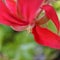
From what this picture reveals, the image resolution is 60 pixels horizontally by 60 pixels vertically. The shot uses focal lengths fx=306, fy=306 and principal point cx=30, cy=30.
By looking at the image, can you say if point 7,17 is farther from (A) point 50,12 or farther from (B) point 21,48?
(B) point 21,48

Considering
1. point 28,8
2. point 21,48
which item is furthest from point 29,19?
point 21,48

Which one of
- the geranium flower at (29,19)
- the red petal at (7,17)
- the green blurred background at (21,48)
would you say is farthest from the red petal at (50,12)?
the green blurred background at (21,48)

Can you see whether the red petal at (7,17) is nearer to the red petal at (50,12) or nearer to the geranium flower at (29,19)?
the geranium flower at (29,19)

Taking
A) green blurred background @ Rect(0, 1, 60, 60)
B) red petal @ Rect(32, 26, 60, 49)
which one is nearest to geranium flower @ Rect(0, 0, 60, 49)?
red petal @ Rect(32, 26, 60, 49)

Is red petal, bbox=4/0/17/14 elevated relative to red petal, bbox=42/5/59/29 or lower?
lower

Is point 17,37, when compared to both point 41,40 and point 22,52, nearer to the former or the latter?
point 22,52

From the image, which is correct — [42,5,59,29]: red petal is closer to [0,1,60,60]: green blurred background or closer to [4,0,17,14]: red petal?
[4,0,17,14]: red petal

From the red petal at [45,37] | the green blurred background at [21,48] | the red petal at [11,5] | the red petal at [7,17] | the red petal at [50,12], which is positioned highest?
the red petal at [50,12]
